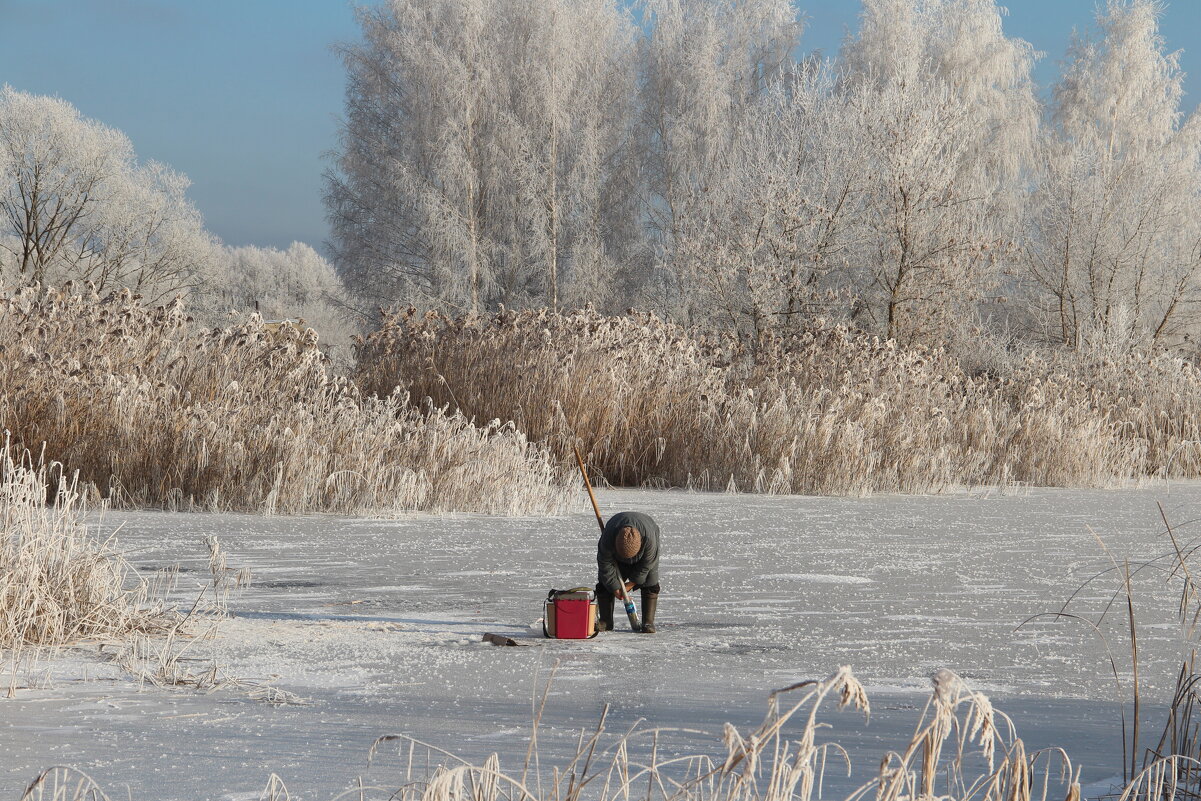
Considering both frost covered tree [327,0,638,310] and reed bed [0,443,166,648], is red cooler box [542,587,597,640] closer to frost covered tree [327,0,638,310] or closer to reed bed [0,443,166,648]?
reed bed [0,443,166,648]

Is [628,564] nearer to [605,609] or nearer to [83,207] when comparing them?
[605,609]

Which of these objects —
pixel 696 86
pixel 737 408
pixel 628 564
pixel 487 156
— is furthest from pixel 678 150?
pixel 628 564

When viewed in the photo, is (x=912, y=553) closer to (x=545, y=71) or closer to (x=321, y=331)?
(x=545, y=71)

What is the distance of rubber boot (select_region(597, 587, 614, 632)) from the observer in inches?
175

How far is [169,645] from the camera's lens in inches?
142

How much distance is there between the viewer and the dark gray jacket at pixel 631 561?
4.40m

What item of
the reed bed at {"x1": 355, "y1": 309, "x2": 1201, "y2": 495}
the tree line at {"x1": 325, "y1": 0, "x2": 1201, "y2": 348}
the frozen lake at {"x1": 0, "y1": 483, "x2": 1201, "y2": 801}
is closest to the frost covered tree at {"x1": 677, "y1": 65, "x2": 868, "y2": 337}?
the tree line at {"x1": 325, "y1": 0, "x2": 1201, "y2": 348}

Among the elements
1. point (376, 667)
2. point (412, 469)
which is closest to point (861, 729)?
point (376, 667)

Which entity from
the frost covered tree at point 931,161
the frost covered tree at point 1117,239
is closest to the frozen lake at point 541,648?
the frost covered tree at point 931,161

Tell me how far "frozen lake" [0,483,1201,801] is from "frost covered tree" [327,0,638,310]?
22359mm

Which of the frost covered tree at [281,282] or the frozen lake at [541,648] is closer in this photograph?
the frozen lake at [541,648]

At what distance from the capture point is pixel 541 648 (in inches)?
159

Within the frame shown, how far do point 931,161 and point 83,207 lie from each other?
2347cm

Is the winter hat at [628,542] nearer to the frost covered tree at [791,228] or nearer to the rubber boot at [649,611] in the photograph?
the rubber boot at [649,611]
